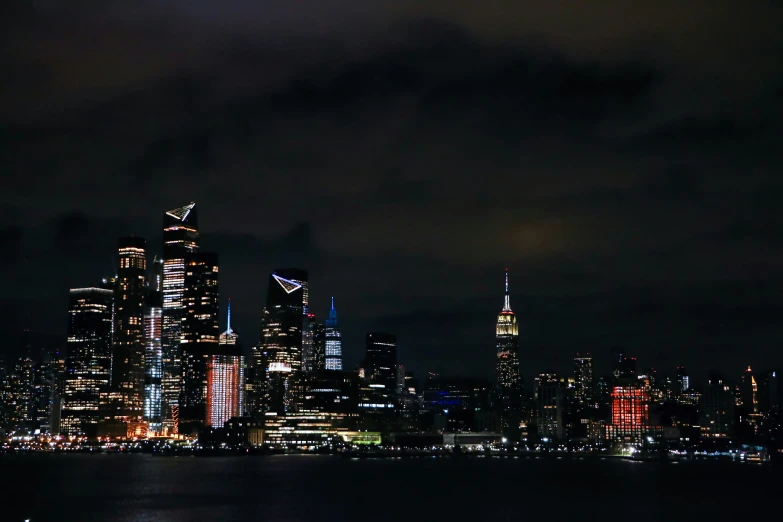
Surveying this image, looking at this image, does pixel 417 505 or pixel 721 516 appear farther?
pixel 417 505

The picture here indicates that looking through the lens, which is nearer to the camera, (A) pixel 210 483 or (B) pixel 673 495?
(B) pixel 673 495

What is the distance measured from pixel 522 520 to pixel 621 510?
1347cm

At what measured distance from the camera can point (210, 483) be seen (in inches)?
5217

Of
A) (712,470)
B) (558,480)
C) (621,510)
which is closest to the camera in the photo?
(621,510)

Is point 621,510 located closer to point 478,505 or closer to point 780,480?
point 478,505

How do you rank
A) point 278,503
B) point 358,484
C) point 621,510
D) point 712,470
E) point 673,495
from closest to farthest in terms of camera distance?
point 621,510 < point 278,503 < point 673,495 < point 358,484 < point 712,470

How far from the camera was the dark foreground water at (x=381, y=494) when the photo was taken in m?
91.4

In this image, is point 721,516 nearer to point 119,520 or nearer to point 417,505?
point 417,505

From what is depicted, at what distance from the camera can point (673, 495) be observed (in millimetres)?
115625

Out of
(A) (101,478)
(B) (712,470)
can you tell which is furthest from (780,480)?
(A) (101,478)

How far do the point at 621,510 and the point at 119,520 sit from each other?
160 ft

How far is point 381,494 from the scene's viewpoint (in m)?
114

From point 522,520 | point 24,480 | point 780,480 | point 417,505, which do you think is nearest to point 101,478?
point 24,480

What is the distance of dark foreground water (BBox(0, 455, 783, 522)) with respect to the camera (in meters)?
91.4
